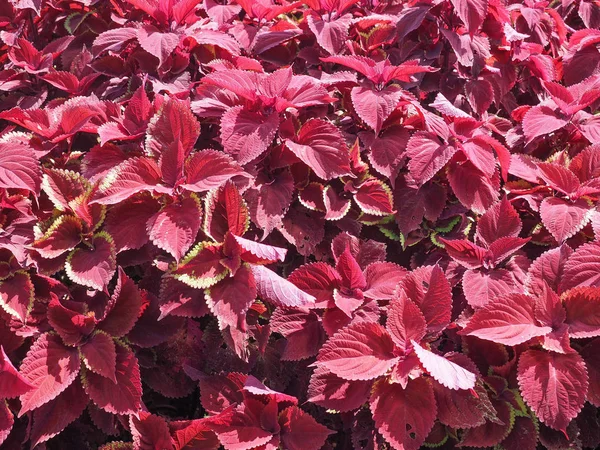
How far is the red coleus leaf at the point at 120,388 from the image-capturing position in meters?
1.45

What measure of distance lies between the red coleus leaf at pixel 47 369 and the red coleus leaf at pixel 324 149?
2.38ft

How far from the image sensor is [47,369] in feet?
4.67

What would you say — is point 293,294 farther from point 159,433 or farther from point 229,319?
point 159,433

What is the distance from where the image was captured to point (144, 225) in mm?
1566

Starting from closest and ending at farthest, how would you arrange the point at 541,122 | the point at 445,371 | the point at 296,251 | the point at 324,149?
the point at 445,371
the point at 324,149
the point at 296,251
the point at 541,122

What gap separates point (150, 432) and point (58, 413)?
0.70 feet

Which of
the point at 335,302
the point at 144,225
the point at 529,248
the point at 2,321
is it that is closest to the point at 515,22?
the point at 529,248

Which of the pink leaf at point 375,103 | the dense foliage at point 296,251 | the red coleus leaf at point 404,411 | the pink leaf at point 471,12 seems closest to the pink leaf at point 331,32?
the dense foliage at point 296,251

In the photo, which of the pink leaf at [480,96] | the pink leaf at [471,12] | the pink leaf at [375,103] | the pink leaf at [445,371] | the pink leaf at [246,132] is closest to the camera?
the pink leaf at [445,371]

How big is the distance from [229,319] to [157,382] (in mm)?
366

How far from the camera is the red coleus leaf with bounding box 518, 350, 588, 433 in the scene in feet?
4.52

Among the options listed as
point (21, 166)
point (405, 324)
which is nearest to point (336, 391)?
point (405, 324)

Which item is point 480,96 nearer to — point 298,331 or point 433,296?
point 433,296

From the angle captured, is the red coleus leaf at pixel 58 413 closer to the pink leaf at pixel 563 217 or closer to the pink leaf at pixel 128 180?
the pink leaf at pixel 128 180
